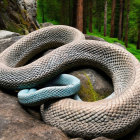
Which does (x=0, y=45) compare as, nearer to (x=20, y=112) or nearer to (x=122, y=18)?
(x=20, y=112)

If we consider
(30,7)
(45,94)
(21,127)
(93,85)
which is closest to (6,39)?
(93,85)

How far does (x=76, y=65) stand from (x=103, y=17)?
273 inches

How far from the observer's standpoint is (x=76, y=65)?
284 cm

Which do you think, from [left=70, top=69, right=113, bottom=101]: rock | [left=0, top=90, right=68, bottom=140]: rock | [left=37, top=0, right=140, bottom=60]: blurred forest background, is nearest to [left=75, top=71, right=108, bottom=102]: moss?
[left=70, top=69, right=113, bottom=101]: rock

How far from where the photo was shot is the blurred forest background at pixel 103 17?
613 centimetres

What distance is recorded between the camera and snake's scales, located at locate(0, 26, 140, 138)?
168 cm

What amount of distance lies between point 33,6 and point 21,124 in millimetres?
5054

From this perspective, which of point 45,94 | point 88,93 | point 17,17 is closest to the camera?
point 45,94

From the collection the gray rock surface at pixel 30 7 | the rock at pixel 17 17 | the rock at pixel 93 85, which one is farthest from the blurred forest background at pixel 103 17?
the rock at pixel 93 85

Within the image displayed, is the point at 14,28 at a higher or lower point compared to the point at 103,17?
higher

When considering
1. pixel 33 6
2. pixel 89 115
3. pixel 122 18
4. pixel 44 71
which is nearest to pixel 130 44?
pixel 122 18

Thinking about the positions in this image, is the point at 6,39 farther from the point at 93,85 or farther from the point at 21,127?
the point at 21,127

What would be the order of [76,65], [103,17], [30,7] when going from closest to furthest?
[76,65], [30,7], [103,17]

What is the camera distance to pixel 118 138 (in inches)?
68.7
